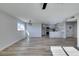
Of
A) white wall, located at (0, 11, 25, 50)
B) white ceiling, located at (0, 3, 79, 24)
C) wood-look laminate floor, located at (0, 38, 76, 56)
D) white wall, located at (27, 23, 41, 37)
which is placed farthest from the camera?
white wall, located at (27, 23, 41, 37)

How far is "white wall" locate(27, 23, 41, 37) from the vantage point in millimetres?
14094

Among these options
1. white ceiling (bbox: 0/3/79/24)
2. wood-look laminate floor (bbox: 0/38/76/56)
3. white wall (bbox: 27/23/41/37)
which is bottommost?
wood-look laminate floor (bbox: 0/38/76/56)

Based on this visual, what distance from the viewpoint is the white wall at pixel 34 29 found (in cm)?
1409

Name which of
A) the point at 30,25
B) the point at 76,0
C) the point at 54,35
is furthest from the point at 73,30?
the point at 76,0

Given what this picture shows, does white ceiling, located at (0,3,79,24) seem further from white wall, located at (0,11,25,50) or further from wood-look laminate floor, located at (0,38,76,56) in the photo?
wood-look laminate floor, located at (0,38,76,56)

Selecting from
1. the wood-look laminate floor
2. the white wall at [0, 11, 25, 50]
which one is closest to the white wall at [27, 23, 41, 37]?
the wood-look laminate floor

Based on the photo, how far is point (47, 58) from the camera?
99 centimetres

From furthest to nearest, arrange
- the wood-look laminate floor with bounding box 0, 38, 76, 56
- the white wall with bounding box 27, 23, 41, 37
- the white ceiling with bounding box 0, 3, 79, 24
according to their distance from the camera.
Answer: the white wall with bounding box 27, 23, 41, 37
the wood-look laminate floor with bounding box 0, 38, 76, 56
the white ceiling with bounding box 0, 3, 79, 24

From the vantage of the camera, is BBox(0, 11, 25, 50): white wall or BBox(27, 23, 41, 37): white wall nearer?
BBox(0, 11, 25, 50): white wall

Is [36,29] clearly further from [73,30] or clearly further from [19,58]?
[19,58]

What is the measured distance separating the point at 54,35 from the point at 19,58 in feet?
41.7

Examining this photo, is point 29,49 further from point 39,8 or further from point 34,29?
point 34,29

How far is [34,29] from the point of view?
14164mm

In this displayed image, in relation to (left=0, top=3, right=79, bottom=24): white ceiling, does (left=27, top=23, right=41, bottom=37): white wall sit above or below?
below
